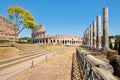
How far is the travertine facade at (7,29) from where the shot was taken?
43.4 m

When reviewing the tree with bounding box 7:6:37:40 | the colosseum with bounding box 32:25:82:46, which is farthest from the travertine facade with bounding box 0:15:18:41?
the colosseum with bounding box 32:25:82:46

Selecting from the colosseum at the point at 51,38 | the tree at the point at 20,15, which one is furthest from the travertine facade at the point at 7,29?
the colosseum at the point at 51,38

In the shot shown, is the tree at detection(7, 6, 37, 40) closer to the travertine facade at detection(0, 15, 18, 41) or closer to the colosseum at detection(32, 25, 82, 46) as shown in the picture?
the travertine facade at detection(0, 15, 18, 41)

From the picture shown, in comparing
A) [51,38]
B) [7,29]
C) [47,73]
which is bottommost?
[47,73]

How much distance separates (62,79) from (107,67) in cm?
370

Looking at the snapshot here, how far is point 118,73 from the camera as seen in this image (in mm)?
12344

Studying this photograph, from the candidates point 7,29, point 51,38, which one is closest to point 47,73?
point 7,29

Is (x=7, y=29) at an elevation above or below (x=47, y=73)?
above

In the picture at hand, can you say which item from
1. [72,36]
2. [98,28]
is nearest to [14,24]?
[98,28]

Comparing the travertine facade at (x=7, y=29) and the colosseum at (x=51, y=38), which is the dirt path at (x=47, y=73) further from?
the colosseum at (x=51, y=38)

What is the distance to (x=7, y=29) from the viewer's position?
155 ft

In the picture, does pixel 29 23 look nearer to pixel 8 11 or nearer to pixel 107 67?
pixel 8 11

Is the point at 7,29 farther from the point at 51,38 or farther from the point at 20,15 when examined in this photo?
the point at 51,38

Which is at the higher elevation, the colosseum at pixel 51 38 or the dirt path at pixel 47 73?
the colosseum at pixel 51 38
